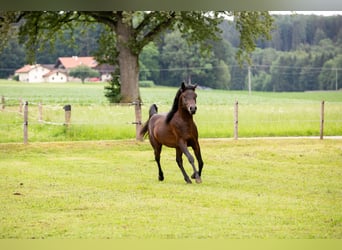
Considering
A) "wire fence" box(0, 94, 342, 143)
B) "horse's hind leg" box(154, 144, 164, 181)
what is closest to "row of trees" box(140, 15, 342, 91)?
"wire fence" box(0, 94, 342, 143)

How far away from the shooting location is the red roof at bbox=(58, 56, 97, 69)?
9805 mm

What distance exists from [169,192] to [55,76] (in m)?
2.63

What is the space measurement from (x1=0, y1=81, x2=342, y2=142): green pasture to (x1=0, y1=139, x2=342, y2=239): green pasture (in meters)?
0.20

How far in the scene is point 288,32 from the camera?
396 inches

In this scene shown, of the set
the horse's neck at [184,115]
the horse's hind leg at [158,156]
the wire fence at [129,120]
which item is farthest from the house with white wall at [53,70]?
the horse's neck at [184,115]

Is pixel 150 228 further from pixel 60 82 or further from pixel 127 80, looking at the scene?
pixel 127 80

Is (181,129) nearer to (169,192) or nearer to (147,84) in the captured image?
(169,192)

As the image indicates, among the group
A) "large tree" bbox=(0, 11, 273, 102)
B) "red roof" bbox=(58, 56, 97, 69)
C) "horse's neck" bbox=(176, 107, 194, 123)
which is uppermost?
"large tree" bbox=(0, 11, 273, 102)

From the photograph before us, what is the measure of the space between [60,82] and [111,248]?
3.25 meters

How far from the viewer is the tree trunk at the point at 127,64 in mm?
10750

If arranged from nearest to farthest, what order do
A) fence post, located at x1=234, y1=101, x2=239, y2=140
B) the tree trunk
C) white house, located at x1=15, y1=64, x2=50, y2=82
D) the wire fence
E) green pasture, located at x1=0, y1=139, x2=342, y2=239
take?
green pasture, located at x1=0, y1=139, x2=342, y2=239, white house, located at x1=15, y1=64, x2=50, y2=82, the wire fence, fence post, located at x1=234, y1=101, x2=239, y2=140, the tree trunk

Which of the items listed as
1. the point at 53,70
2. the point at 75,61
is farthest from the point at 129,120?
the point at 53,70

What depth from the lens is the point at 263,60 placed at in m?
10.1

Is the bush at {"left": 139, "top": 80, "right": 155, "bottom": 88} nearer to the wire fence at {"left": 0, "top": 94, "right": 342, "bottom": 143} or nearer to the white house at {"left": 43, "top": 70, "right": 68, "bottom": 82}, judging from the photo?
the wire fence at {"left": 0, "top": 94, "right": 342, "bottom": 143}
